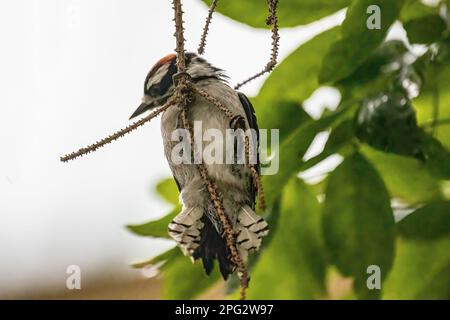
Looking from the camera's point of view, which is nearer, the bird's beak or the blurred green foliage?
the bird's beak

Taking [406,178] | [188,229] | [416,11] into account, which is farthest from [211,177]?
[406,178]

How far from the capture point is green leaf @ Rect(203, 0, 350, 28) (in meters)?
0.99

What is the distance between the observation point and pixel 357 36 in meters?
1.00

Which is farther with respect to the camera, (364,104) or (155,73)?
(364,104)

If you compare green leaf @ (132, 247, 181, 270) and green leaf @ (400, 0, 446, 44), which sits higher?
green leaf @ (400, 0, 446, 44)

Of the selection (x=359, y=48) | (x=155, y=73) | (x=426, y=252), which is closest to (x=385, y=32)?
(x=359, y=48)

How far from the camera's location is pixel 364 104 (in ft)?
3.62

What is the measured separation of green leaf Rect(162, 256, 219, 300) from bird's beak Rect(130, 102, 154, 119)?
0.42 m

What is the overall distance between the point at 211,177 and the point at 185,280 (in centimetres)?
52

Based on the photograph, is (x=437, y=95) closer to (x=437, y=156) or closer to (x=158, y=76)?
(x=437, y=156)

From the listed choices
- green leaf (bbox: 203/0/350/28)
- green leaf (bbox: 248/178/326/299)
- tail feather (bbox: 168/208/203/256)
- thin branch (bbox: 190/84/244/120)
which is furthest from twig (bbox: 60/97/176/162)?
green leaf (bbox: 248/178/326/299)

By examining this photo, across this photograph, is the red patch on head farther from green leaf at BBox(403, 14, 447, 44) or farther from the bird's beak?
green leaf at BBox(403, 14, 447, 44)
